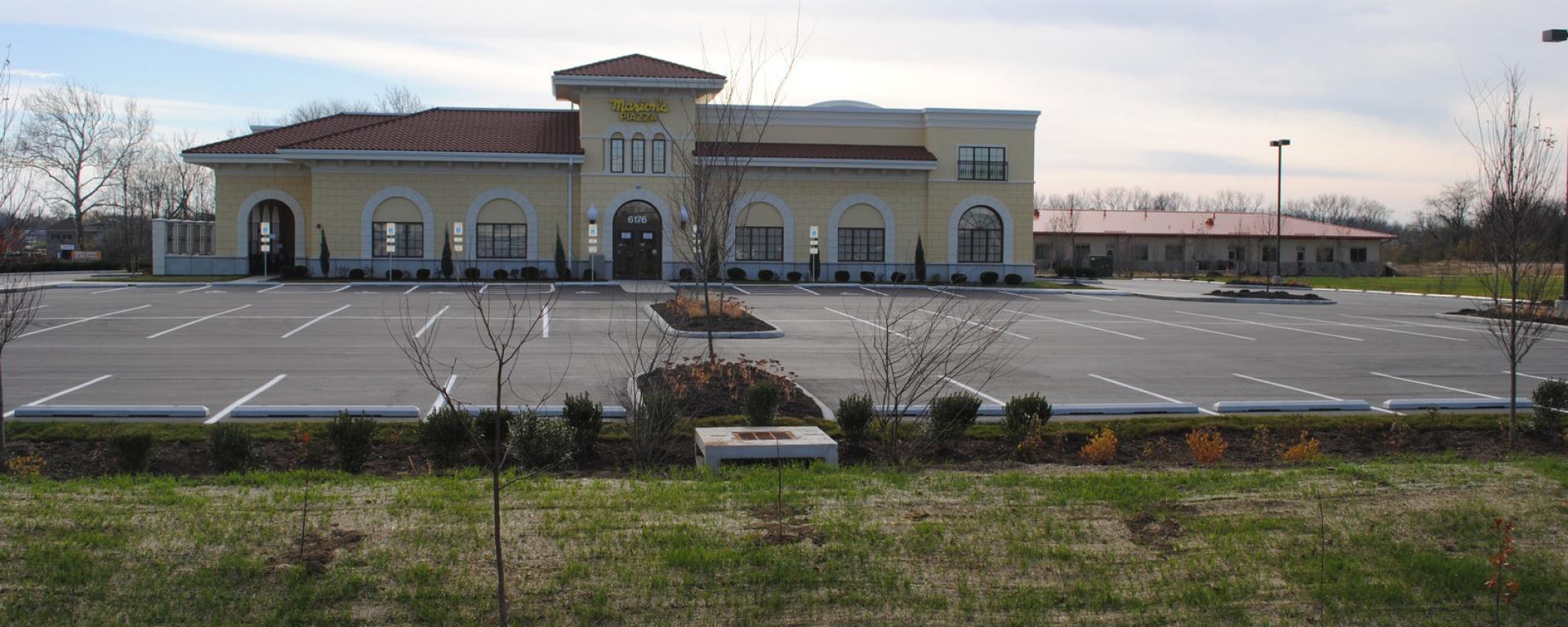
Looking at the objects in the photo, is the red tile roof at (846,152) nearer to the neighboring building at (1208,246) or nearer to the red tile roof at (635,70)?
the red tile roof at (635,70)

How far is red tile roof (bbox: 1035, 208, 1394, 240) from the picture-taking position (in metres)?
77.8

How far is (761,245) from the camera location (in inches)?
→ 1860

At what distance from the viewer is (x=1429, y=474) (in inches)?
359

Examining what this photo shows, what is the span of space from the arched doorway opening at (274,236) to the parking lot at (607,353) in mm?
12445

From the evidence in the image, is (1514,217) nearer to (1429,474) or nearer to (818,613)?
(1429,474)

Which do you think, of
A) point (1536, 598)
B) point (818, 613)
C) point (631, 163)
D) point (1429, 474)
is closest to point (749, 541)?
point (818, 613)

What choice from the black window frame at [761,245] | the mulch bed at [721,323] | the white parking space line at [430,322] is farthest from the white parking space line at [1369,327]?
the white parking space line at [430,322]

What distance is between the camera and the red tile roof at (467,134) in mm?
43938

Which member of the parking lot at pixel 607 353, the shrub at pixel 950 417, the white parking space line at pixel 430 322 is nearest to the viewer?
the shrub at pixel 950 417

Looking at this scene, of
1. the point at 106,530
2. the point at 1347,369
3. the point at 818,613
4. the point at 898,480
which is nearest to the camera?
the point at 818,613

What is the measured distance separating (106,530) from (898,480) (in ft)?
17.5

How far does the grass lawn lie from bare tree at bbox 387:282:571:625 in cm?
33

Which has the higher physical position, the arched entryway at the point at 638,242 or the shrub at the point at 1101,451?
the arched entryway at the point at 638,242

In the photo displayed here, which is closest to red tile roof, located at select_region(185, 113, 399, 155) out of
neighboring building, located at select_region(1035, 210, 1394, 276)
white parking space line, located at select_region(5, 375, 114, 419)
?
white parking space line, located at select_region(5, 375, 114, 419)
